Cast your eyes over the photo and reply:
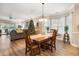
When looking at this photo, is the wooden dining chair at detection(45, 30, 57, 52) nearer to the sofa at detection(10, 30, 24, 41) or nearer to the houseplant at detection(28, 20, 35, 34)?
the houseplant at detection(28, 20, 35, 34)

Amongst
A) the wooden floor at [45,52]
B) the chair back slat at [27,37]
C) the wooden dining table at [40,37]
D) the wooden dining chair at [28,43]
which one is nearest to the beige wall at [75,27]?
the wooden floor at [45,52]

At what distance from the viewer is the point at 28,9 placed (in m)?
2.40

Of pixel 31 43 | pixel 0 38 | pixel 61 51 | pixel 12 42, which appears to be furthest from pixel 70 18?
pixel 0 38

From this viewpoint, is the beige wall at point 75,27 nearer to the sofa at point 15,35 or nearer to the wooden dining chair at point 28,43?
the wooden dining chair at point 28,43

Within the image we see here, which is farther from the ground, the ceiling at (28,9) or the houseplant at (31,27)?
the ceiling at (28,9)

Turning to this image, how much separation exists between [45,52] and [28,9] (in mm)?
1051

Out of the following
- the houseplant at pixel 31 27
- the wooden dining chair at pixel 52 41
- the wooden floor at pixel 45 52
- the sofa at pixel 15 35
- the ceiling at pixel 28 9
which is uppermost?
the ceiling at pixel 28 9

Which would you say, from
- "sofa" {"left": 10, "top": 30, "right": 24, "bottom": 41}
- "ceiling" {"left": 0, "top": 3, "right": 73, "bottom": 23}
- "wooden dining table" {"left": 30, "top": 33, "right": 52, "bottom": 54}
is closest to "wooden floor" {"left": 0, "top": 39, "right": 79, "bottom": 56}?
"sofa" {"left": 10, "top": 30, "right": 24, "bottom": 41}

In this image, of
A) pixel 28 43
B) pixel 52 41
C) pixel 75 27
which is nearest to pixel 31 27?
pixel 28 43

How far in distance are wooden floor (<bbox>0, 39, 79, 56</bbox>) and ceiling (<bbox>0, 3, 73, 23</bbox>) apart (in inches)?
23.5

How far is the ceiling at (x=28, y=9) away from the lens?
7.78 ft

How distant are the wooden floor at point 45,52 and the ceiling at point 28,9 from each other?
1.95 ft

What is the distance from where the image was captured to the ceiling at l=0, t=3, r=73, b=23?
7.78 feet

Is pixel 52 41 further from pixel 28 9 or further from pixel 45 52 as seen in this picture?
pixel 28 9
